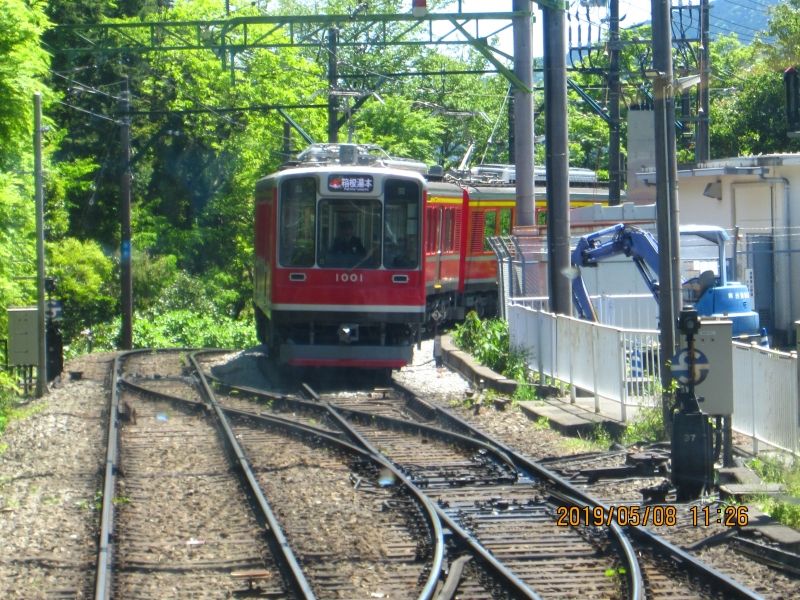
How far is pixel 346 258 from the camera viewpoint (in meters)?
17.0

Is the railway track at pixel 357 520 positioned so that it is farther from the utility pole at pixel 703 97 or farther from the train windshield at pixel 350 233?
the utility pole at pixel 703 97

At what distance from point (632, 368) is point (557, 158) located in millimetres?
3909

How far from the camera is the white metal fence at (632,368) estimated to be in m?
9.98

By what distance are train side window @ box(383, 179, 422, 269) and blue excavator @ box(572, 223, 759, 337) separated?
2.49 meters

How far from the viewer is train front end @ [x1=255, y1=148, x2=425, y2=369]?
55.4ft

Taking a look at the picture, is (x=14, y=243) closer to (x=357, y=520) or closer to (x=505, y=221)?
(x=357, y=520)

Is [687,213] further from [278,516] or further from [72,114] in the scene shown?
[72,114]

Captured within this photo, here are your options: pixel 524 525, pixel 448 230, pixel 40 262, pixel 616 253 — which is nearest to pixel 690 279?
pixel 616 253

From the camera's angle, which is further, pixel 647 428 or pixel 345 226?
pixel 345 226

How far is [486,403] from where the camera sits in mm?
14906

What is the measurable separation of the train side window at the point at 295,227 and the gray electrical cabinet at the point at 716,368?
8.24m

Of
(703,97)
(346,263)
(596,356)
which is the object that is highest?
(703,97)

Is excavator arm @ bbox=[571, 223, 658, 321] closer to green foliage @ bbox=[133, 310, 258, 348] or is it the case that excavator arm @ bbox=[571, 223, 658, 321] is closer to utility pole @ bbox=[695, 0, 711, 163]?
utility pole @ bbox=[695, 0, 711, 163]

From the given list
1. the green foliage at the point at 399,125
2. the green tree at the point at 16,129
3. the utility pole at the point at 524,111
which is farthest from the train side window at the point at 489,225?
the green foliage at the point at 399,125
